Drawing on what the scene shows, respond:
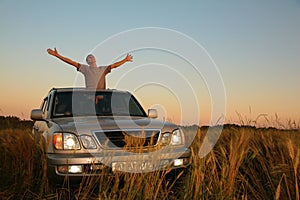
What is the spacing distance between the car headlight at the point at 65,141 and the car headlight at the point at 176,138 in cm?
122

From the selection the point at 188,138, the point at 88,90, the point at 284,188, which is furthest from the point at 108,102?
the point at 284,188

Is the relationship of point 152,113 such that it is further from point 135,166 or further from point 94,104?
point 135,166

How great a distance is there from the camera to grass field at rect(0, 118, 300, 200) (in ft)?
9.87

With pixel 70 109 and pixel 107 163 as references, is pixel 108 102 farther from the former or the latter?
pixel 107 163

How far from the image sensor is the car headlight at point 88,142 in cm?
394

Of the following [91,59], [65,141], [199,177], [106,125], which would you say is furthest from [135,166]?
[91,59]

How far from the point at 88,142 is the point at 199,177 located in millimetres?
1539

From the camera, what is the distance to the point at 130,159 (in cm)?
356

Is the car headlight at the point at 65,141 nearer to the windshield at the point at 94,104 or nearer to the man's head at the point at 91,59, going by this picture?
the windshield at the point at 94,104

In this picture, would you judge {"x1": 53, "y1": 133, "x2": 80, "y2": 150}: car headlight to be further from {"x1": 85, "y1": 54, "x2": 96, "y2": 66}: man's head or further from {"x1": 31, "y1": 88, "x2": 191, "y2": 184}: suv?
{"x1": 85, "y1": 54, "x2": 96, "y2": 66}: man's head

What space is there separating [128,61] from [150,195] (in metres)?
5.63

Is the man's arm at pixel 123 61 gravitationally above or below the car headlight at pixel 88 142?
above

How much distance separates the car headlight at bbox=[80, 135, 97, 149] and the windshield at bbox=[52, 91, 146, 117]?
1.23m

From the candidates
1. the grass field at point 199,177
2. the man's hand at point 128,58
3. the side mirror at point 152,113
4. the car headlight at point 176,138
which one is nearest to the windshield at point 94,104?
the side mirror at point 152,113
